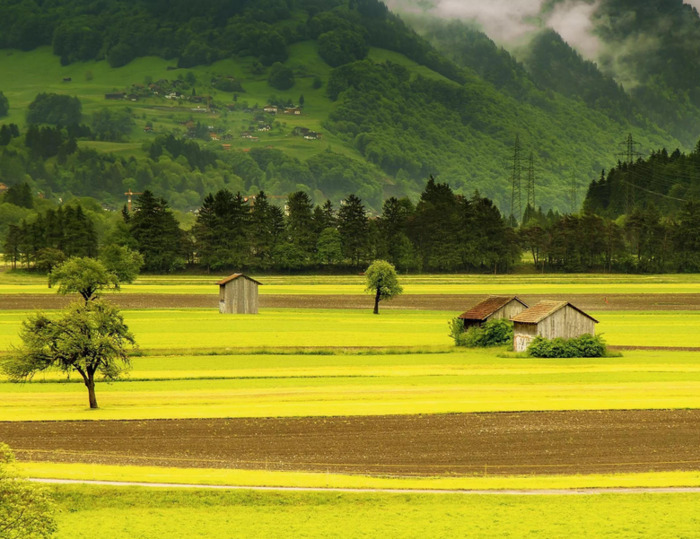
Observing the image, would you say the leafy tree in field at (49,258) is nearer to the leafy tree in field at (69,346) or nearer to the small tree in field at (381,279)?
the small tree in field at (381,279)

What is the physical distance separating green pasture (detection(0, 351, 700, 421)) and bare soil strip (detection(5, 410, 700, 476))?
2.24 meters

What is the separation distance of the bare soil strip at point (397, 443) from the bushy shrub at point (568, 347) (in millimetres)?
26297

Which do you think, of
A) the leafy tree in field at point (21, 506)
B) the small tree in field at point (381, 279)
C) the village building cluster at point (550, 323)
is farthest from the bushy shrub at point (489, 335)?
the leafy tree in field at point (21, 506)

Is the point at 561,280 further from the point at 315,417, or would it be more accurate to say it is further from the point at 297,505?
the point at 297,505

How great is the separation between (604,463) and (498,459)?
4.46 metres

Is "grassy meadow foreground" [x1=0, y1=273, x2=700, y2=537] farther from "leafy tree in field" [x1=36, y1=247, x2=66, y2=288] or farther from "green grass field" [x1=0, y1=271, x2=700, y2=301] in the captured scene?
"leafy tree in field" [x1=36, y1=247, x2=66, y2=288]

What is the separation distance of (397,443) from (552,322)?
37989 millimetres

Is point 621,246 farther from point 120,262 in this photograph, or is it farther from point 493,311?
point 493,311

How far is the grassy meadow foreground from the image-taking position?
3572 centimetres

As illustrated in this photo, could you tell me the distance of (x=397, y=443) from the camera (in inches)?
1841

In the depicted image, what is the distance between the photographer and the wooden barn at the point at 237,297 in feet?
390

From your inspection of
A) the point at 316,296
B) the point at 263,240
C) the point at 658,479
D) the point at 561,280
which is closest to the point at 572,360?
the point at 658,479

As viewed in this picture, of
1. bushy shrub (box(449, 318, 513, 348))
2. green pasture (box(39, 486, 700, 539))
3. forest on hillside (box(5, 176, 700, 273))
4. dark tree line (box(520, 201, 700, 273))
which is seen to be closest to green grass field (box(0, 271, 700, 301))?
forest on hillside (box(5, 176, 700, 273))

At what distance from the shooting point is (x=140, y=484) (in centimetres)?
3900
